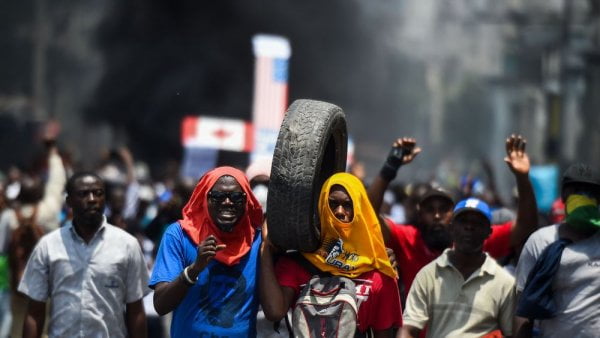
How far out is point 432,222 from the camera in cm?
657

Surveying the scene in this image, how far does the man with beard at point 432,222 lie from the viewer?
246 inches

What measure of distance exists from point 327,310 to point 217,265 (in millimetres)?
516

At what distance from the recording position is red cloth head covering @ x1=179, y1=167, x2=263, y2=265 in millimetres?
5160

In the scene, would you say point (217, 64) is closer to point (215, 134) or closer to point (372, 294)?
point (215, 134)

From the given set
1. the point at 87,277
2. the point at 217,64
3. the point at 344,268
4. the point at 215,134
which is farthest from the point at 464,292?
the point at 217,64

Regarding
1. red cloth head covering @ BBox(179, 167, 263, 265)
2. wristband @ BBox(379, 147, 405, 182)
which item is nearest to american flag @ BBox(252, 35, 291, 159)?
wristband @ BBox(379, 147, 405, 182)

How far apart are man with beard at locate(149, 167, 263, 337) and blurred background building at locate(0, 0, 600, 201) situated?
24.4m

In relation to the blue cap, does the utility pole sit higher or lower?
lower

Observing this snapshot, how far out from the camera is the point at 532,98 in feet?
189

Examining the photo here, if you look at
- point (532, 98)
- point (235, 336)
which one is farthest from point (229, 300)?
point (532, 98)

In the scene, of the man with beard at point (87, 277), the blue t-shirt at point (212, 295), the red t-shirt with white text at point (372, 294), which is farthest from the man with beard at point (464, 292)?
the man with beard at point (87, 277)

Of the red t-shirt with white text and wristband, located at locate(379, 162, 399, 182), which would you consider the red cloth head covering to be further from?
wristband, located at locate(379, 162, 399, 182)

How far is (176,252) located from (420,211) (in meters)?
1.83

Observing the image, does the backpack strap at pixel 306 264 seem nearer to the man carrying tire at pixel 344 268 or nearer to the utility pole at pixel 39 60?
the man carrying tire at pixel 344 268
